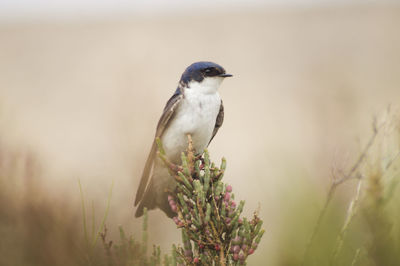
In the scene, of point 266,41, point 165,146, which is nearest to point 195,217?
point 165,146

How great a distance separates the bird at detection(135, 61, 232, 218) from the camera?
256 cm

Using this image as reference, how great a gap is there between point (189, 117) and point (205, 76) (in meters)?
0.24

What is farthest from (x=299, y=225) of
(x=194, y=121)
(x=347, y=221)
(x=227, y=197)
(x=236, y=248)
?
(x=194, y=121)

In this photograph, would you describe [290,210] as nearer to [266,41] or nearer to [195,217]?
[195,217]

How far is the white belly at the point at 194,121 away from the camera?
257cm

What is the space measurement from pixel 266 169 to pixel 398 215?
393 mm

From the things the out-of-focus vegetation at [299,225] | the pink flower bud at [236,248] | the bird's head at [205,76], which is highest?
the bird's head at [205,76]

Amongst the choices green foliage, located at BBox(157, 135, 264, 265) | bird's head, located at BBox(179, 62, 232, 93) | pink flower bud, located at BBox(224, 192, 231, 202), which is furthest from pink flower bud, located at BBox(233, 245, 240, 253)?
bird's head, located at BBox(179, 62, 232, 93)

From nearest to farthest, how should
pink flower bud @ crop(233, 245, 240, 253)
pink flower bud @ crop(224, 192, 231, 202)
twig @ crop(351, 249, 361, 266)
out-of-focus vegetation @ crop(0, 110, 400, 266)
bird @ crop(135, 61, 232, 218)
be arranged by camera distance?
out-of-focus vegetation @ crop(0, 110, 400, 266)
twig @ crop(351, 249, 361, 266)
pink flower bud @ crop(233, 245, 240, 253)
pink flower bud @ crop(224, 192, 231, 202)
bird @ crop(135, 61, 232, 218)

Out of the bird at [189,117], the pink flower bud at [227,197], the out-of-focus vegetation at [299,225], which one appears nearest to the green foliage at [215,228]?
the pink flower bud at [227,197]

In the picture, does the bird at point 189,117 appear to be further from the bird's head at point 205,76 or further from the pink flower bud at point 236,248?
Result: the pink flower bud at point 236,248

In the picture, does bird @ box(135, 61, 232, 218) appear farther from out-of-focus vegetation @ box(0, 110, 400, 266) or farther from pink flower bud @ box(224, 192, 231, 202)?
out-of-focus vegetation @ box(0, 110, 400, 266)

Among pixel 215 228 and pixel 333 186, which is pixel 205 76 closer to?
pixel 215 228

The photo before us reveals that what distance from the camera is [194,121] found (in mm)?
2568
